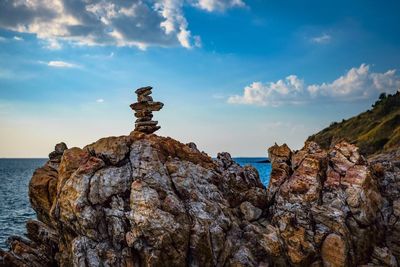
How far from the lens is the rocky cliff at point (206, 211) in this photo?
2902 centimetres

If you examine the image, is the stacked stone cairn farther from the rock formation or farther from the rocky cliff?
the rocky cliff

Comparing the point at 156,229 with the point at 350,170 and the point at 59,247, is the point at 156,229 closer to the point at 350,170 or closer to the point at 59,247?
the point at 59,247

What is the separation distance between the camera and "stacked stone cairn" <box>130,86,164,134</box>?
40406 mm

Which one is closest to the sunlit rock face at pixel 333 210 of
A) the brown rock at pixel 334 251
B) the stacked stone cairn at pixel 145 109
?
the brown rock at pixel 334 251

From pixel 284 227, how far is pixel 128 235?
12398 mm

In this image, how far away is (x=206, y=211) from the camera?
1212 inches

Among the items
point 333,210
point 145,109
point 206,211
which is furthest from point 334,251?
point 145,109

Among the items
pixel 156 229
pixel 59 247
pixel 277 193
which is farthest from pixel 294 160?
pixel 59 247

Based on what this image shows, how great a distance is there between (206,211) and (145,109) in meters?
14.6

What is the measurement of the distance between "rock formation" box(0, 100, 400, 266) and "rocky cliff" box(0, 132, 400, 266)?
0.27ft

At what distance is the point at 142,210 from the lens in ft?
96.5

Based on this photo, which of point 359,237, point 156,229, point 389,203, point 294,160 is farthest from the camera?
point 294,160

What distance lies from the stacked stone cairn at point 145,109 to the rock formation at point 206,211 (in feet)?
7.41

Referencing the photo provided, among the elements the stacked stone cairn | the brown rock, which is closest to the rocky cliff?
the brown rock
